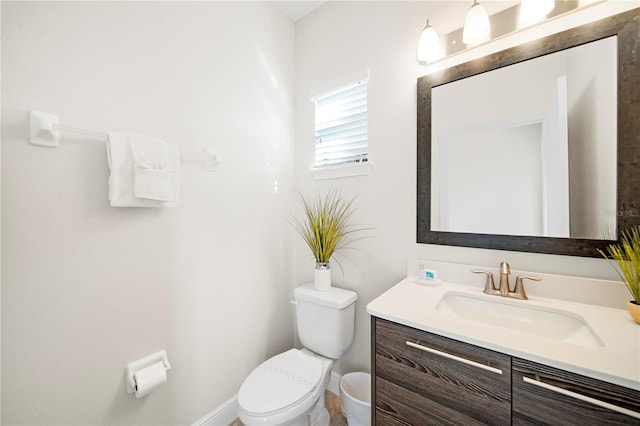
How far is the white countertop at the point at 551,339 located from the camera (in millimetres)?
606

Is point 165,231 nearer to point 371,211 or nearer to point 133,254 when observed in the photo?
point 133,254

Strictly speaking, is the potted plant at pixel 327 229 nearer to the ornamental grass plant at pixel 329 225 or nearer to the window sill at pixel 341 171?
the ornamental grass plant at pixel 329 225

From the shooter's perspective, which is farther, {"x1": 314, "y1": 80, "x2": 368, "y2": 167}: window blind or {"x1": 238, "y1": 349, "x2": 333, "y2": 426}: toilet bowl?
{"x1": 314, "y1": 80, "x2": 368, "y2": 167}: window blind

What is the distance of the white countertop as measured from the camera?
1.99 feet

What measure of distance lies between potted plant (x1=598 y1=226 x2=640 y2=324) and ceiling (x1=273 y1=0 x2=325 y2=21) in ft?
6.77

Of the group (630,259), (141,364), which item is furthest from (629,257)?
(141,364)

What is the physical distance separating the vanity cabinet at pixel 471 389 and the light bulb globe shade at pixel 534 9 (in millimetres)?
1292

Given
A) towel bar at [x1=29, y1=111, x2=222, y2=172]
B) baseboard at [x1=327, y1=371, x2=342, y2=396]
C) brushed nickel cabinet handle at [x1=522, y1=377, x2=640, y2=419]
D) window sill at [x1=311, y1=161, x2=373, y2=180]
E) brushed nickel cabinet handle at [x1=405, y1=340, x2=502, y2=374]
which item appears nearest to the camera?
brushed nickel cabinet handle at [x1=522, y1=377, x2=640, y2=419]

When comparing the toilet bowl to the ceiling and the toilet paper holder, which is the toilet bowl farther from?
the ceiling

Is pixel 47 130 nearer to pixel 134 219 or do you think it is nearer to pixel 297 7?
pixel 134 219

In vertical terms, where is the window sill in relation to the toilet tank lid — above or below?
above

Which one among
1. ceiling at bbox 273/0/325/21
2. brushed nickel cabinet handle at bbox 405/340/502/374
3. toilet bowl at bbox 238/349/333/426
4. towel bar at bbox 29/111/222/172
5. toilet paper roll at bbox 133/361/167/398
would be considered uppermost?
ceiling at bbox 273/0/325/21

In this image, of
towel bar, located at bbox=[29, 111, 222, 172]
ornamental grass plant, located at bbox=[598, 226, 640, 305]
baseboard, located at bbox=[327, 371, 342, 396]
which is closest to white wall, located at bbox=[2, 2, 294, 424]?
towel bar, located at bbox=[29, 111, 222, 172]

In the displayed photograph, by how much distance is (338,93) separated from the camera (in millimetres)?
1698
